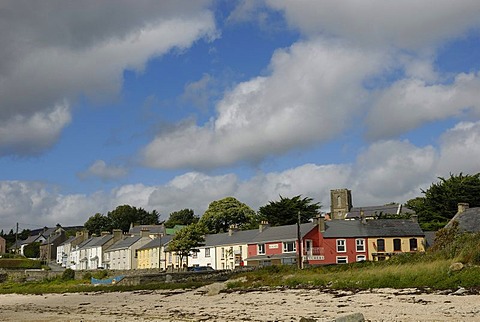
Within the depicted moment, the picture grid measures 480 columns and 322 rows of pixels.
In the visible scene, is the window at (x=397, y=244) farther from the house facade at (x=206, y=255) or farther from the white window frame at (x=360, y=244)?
the house facade at (x=206, y=255)

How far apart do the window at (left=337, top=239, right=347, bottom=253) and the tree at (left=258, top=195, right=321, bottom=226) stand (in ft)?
70.7

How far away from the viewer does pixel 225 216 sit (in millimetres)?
110688

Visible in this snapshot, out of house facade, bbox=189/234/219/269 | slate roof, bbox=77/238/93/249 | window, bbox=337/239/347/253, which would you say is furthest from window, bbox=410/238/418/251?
slate roof, bbox=77/238/93/249

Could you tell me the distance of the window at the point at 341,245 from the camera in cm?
7412

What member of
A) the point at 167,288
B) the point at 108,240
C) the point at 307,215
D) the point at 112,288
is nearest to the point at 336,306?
the point at 167,288

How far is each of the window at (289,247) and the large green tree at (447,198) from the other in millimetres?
20389

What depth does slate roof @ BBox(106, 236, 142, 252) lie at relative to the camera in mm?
103787

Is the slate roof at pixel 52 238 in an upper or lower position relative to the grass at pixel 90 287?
upper

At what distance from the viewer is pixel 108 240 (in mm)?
114125

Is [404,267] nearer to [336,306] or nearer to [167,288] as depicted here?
[336,306]

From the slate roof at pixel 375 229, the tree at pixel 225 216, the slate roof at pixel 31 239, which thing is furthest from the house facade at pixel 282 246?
the slate roof at pixel 31 239

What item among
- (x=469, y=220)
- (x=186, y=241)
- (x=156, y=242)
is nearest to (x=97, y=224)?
(x=156, y=242)

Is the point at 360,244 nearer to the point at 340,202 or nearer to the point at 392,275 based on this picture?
the point at 392,275

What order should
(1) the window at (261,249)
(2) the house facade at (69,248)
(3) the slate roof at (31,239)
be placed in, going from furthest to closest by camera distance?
(3) the slate roof at (31,239)
(2) the house facade at (69,248)
(1) the window at (261,249)
